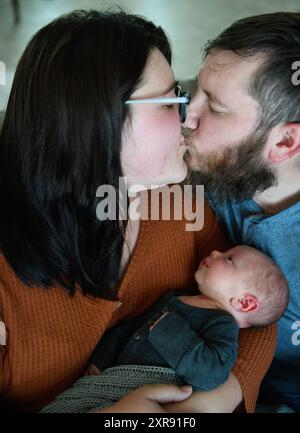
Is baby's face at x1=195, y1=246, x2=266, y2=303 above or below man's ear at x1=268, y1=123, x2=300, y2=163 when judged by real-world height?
below

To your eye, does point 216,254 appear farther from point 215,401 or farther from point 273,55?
point 273,55

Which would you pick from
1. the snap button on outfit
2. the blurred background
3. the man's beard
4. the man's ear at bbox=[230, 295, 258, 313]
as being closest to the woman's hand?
the snap button on outfit

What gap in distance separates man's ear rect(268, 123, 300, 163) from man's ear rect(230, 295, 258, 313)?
453 mm

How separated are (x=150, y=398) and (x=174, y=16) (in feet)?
12.7

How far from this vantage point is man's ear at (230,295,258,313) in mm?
1322

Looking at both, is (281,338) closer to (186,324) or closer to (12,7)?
(186,324)

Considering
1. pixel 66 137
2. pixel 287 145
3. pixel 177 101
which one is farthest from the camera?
pixel 287 145

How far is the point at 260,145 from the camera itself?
1504 millimetres

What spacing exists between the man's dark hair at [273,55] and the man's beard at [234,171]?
0.11 metres

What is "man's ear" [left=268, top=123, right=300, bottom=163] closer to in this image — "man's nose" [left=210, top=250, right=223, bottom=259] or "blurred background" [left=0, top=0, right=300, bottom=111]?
"man's nose" [left=210, top=250, right=223, bottom=259]

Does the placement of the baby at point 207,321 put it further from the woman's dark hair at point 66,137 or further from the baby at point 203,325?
the woman's dark hair at point 66,137

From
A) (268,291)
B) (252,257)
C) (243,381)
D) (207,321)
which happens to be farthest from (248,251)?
(243,381)

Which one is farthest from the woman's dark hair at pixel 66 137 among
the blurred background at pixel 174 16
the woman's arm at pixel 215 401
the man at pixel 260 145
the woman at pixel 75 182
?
the blurred background at pixel 174 16
